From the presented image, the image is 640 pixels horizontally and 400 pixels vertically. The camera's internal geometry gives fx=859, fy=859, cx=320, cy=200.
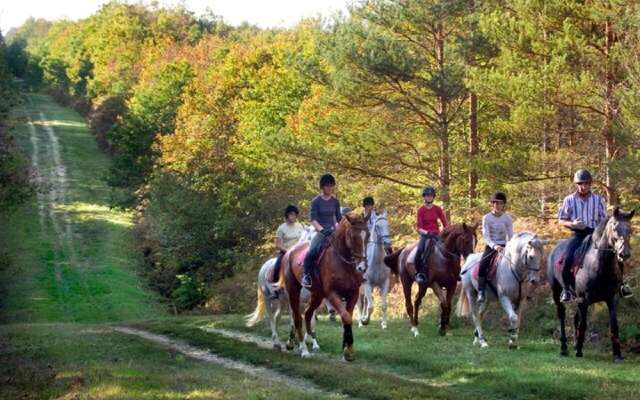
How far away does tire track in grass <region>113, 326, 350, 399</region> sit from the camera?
14359mm

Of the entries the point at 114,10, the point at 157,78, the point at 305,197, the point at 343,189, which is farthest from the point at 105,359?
the point at 114,10

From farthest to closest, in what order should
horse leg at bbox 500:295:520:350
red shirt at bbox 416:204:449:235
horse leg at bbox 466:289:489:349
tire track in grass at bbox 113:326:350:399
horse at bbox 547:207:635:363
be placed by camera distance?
red shirt at bbox 416:204:449:235
horse leg at bbox 466:289:489:349
horse leg at bbox 500:295:520:350
horse at bbox 547:207:635:363
tire track in grass at bbox 113:326:350:399

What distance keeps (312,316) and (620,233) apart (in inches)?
270

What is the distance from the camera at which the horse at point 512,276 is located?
17.1 m

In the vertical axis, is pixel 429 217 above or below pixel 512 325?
above

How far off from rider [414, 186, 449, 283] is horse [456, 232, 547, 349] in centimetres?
188

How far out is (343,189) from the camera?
3397cm

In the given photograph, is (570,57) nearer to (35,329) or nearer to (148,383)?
(148,383)

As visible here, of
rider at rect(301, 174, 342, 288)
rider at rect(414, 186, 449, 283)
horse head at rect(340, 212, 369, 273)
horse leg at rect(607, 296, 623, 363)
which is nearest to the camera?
horse leg at rect(607, 296, 623, 363)

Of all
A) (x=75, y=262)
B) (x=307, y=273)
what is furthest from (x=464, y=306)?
(x=75, y=262)

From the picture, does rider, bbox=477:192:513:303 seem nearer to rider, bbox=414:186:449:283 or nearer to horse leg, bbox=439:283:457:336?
horse leg, bbox=439:283:457:336

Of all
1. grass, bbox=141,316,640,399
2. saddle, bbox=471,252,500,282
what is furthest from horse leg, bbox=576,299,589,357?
saddle, bbox=471,252,500,282

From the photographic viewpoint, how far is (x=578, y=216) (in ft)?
55.5

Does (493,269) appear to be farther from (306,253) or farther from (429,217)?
(306,253)
